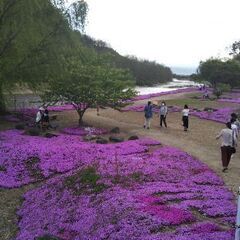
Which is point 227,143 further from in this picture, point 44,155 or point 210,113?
point 210,113

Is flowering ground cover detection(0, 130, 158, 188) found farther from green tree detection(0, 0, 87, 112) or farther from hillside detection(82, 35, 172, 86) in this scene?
hillside detection(82, 35, 172, 86)

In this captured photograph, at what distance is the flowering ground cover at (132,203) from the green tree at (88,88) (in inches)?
470

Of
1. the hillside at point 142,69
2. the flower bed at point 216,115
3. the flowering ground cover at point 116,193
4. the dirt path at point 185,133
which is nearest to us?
the flowering ground cover at point 116,193

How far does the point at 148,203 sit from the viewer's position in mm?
14750

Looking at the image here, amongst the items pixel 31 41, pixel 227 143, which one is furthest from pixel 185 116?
pixel 227 143

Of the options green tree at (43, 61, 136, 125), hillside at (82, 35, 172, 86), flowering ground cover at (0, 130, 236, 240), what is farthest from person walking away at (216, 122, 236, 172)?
hillside at (82, 35, 172, 86)

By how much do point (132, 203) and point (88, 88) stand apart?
18945 millimetres

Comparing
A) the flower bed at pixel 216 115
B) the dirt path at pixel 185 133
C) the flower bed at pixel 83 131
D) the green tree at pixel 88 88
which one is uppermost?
the green tree at pixel 88 88

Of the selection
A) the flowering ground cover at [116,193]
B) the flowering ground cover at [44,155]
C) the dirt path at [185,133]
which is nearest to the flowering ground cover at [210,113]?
the dirt path at [185,133]

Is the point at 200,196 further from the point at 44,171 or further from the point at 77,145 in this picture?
the point at 77,145

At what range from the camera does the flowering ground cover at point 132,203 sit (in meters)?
12.9

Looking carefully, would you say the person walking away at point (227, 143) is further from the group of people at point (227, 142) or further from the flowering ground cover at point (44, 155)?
the flowering ground cover at point (44, 155)

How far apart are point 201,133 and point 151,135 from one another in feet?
11.8

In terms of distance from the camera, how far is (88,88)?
3291 centimetres
